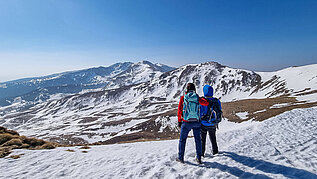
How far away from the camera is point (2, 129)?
1404cm

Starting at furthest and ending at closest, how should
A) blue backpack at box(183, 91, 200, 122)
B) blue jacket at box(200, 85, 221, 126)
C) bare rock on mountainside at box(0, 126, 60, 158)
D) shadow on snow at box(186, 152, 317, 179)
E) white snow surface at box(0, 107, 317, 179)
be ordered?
bare rock on mountainside at box(0, 126, 60, 158) < blue jacket at box(200, 85, 221, 126) < blue backpack at box(183, 91, 200, 122) < white snow surface at box(0, 107, 317, 179) < shadow on snow at box(186, 152, 317, 179)

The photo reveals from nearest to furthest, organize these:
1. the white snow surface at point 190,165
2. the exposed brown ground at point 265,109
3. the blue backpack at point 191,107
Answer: the white snow surface at point 190,165 → the blue backpack at point 191,107 → the exposed brown ground at point 265,109

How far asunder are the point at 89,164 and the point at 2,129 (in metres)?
12.9

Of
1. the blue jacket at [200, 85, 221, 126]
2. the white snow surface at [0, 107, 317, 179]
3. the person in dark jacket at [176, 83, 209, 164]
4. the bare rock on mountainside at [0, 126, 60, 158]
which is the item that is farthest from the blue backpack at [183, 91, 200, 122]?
the bare rock on mountainside at [0, 126, 60, 158]

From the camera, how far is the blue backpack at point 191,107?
6160 millimetres

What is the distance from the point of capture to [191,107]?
6.22m

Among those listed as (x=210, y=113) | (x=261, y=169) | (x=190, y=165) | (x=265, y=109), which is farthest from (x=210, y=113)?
(x=265, y=109)

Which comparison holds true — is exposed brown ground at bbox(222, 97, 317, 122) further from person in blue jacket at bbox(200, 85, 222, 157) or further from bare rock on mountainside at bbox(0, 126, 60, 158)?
bare rock on mountainside at bbox(0, 126, 60, 158)

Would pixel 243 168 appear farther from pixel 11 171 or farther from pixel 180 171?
pixel 11 171

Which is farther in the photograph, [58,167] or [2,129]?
[2,129]

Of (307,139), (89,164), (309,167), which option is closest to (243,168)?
(309,167)

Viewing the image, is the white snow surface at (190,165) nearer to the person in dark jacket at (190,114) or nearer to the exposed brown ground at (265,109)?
the person in dark jacket at (190,114)

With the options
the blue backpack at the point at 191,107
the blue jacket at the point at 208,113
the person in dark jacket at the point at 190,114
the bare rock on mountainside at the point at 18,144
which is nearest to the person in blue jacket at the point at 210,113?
the blue jacket at the point at 208,113

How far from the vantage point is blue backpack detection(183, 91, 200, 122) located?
20.2ft
